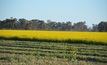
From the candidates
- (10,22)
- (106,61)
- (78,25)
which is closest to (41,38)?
(106,61)

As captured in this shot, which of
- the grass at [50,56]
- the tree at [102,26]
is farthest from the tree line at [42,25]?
the grass at [50,56]

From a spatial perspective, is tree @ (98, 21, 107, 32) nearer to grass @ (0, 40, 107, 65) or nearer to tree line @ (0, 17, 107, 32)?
tree line @ (0, 17, 107, 32)

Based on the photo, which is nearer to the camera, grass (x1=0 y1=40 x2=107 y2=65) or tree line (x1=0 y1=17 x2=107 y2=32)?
grass (x1=0 y1=40 x2=107 y2=65)

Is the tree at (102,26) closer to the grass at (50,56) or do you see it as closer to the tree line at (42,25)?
the tree line at (42,25)

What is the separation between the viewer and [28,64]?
41.9 feet

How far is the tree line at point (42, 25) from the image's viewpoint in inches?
3991

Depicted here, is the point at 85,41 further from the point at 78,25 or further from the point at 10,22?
the point at 78,25

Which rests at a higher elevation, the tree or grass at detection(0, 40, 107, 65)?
the tree

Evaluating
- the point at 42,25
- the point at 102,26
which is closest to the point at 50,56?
the point at 102,26

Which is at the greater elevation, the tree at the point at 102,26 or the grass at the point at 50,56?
the tree at the point at 102,26

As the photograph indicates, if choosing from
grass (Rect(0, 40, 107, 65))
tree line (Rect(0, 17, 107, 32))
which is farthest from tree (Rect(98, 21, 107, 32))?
grass (Rect(0, 40, 107, 65))

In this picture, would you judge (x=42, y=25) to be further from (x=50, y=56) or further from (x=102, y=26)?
(x=50, y=56)

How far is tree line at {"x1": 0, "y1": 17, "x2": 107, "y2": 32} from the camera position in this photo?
101363 mm

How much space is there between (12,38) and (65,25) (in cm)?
8317
